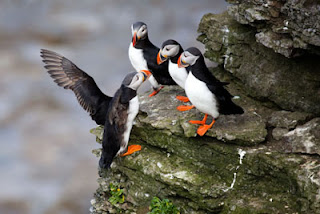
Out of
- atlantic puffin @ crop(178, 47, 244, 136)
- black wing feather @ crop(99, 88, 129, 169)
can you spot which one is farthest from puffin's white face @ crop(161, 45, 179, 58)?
black wing feather @ crop(99, 88, 129, 169)

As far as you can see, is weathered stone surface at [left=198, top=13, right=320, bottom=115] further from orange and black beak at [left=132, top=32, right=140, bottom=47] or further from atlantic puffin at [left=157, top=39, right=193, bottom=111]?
orange and black beak at [left=132, top=32, right=140, bottom=47]

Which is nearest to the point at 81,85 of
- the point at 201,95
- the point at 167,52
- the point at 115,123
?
the point at 115,123

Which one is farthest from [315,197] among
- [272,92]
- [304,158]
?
[272,92]

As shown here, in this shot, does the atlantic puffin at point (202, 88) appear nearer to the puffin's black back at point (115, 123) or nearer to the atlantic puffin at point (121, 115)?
the atlantic puffin at point (121, 115)

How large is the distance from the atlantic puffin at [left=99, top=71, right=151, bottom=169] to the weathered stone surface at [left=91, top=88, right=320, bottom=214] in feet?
0.95

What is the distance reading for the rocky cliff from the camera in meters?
4.79

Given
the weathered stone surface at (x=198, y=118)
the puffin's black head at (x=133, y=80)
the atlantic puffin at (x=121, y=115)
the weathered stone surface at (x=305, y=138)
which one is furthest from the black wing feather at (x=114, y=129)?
the weathered stone surface at (x=305, y=138)

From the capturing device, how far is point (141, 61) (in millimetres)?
6008

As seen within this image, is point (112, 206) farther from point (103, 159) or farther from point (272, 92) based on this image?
point (272, 92)

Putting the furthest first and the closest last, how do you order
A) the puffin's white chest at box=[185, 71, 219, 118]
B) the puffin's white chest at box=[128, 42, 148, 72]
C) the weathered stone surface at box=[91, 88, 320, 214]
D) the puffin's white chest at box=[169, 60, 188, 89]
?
the puffin's white chest at box=[128, 42, 148, 72], the puffin's white chest at box=[169, 60, 188, 89], the puffin's white chest at box=[185, 71, 219, 118], the weathered stone surface at box=[91, 88, 320, 214]

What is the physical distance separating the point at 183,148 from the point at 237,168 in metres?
0.64

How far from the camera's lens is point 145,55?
19.6ft

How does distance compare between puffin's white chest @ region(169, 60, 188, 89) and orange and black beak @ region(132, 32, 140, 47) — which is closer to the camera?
puffin's white chest @ region(169, 60, 188, 89)

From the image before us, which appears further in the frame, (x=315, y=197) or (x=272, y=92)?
(x=272, y=92)
